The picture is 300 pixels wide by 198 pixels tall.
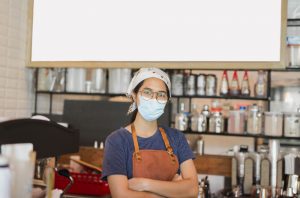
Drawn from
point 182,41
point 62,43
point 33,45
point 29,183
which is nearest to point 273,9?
point 182,41

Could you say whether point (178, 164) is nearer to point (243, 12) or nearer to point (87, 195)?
point (87, 195)

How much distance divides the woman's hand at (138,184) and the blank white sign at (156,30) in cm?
134

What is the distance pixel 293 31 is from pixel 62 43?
1.95 meters

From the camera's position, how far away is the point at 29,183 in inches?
49.9

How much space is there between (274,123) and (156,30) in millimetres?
1282

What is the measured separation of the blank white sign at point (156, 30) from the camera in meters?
2.96

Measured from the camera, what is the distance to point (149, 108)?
6.75 ft

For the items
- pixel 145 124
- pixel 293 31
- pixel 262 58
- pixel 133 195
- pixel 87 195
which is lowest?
pixel 87 195

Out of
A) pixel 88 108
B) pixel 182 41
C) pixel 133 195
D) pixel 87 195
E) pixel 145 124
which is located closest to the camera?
pixel 133 195

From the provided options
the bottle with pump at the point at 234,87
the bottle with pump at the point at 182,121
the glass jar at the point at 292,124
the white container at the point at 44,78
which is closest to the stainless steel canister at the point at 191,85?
the bottle with pump at the point at 182,121

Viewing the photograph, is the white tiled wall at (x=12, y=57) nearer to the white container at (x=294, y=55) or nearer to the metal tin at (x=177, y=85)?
the metal tin at (x=177, y=85)

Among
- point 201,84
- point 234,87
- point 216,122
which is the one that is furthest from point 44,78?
point 234,87

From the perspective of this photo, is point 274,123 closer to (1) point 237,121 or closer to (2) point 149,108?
(1) point 237,121

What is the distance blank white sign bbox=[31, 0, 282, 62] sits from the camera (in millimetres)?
2955
